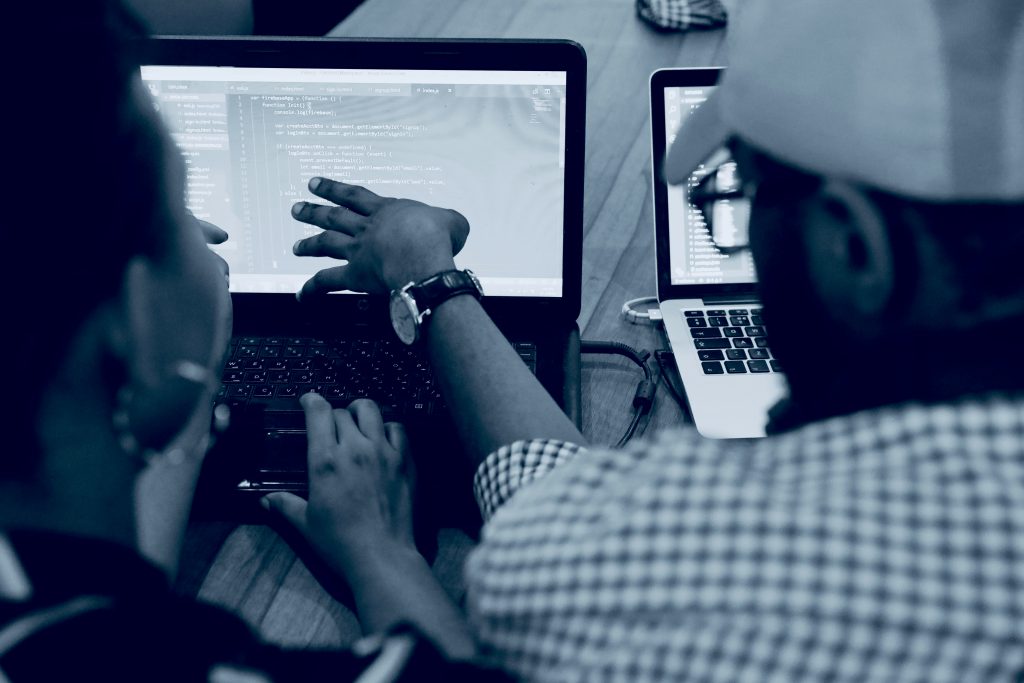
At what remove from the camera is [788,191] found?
46 centimetres

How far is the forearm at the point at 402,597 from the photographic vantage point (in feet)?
1.96

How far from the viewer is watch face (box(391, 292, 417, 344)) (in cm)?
77

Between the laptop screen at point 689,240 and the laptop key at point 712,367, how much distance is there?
0.34 ft

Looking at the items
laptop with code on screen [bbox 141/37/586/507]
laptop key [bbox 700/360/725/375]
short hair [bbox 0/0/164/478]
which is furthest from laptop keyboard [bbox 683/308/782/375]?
short hair [bbox 0/0/164/478]

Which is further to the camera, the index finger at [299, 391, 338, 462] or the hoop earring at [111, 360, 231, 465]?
the index finger at [299, 391, 338, 462]

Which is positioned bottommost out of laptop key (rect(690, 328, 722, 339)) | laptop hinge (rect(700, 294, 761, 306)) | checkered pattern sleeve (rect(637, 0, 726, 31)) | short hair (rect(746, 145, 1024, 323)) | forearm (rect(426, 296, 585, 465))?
laptop key (rect(690, 328, 722, 339))

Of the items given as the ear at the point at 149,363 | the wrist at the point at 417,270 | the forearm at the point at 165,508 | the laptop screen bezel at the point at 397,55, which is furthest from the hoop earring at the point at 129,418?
the laptop screen bezel at the point at 397,55

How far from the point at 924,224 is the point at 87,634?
0.45 m

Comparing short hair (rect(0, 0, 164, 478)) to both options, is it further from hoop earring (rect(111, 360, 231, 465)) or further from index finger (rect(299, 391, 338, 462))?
index finger (rect(299, 391, 338, 462))

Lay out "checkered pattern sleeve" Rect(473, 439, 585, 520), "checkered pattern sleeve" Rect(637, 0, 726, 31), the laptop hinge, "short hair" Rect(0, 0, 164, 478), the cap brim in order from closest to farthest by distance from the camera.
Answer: "short hair" Rect(0, 0, 164, 478) → the cap brim → "checkered pattern sleeve" Rect(473, 439, 585, 520) → the laptop hinge → "checkered pattern sleeve" Rect(637, 0, 726, 31)

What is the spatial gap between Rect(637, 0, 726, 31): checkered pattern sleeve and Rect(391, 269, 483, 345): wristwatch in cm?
87

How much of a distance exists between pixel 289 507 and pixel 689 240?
51 centimetres

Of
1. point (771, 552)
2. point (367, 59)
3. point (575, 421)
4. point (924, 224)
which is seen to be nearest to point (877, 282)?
point (924, 224)

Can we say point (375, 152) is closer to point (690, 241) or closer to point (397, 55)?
point (397, 55)
